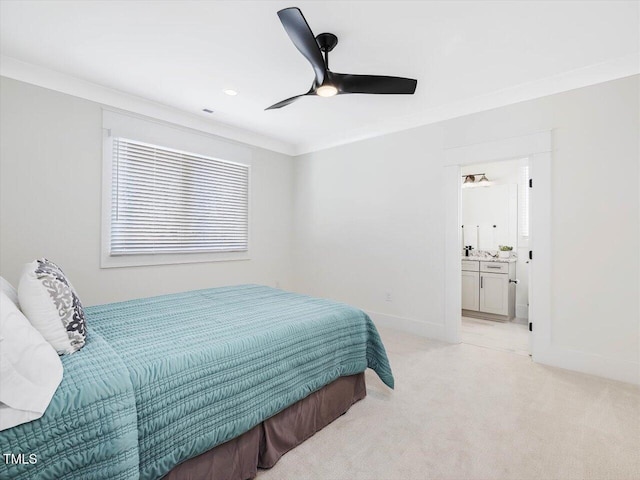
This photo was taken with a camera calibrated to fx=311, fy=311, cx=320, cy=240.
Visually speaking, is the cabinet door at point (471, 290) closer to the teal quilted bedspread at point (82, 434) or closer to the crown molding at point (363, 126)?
the crown molding at point (363, 126)

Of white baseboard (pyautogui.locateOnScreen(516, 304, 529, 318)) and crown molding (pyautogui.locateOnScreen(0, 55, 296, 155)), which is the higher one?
crown molding (pyautogui.locateOnScreen(0, 55, 296, 155))

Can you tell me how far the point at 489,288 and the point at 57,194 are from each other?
5160mm

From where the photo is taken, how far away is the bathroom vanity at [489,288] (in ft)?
14.1

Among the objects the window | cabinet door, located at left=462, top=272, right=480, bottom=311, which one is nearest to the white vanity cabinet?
cabinet door, located at left=462, top=272, right=480, bottom=311

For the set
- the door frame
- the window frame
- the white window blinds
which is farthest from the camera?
the white window blinds

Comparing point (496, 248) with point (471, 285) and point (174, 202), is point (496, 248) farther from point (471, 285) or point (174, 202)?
point (174, 202)

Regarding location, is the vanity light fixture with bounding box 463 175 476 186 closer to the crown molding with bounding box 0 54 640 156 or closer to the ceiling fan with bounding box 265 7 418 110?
the crown molding with bounding box 0 54 640 156

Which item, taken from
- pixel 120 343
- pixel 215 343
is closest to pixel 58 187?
pixel 120 343

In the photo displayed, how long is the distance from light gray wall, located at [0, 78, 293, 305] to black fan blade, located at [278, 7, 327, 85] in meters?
2.38

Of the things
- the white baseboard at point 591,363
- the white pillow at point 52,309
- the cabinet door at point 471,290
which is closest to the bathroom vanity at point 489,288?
the cabinet door at point 471,290

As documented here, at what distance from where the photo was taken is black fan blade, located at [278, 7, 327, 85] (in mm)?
1604

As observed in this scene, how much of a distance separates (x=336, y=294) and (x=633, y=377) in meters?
3.03

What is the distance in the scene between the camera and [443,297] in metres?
3.45

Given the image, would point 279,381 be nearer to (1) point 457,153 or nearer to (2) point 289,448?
(2) point 289,448
